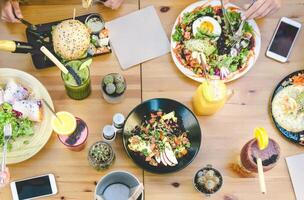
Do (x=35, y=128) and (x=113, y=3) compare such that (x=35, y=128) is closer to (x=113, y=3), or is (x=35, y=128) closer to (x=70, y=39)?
Answer: (x=70, y=39)

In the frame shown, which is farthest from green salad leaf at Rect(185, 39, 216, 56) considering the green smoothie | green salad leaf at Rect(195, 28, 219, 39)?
the green smoothie

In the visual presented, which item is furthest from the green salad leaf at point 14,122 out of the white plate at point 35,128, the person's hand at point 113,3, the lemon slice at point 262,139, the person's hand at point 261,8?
the person's hand at point 261,8

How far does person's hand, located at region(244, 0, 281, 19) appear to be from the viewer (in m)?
1.53

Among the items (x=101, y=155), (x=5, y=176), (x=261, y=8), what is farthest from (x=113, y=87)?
(x=261, y=8)

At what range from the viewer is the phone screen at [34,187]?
138 centimetres

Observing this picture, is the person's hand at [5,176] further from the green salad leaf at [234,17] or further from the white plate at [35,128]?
the green salad leaf at [234,17]

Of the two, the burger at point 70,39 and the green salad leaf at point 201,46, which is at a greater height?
the burger at point 70,39

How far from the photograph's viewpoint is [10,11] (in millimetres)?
1501

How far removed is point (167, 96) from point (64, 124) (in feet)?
1.25

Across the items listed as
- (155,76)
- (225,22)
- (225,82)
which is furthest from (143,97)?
(225,22)

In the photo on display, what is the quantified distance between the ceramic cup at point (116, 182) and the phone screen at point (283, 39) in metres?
0.69

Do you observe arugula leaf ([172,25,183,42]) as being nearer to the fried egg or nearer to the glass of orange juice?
the fried egg

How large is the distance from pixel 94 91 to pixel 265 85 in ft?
1.97

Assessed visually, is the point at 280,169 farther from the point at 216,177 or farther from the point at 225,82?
the point at 225,82
